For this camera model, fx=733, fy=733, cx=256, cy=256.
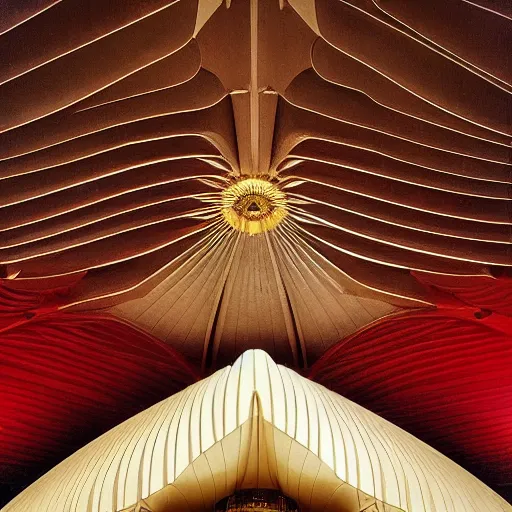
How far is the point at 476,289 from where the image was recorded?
12.4ft

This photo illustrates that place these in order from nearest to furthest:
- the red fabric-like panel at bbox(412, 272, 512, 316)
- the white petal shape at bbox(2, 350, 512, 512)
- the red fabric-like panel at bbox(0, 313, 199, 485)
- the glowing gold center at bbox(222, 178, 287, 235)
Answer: the white petal shape at bbox(2, 350, 512, 512) < the glowing gold center at bbox(222, 178, 287, 235) < the red fabric-like panel at bbox(412, 272, 512, 316) < the red fabric-like panel at bbox(0, 313, 199, 485)

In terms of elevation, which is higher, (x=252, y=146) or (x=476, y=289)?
(x=252, y=146)

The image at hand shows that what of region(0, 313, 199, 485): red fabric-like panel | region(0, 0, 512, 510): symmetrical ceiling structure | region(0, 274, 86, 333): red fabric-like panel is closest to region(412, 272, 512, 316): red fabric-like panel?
region(0, 0, 512, 510): symmetrical ceiling structure

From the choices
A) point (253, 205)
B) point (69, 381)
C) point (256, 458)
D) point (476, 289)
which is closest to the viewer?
point (256, 458)

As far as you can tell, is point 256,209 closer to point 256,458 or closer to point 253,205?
point 253,205

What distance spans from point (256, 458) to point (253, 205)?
1.20 m

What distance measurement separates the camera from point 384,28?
8.04ft

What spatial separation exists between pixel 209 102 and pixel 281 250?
54.9 inches

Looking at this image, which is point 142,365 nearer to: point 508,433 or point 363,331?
point 363,331

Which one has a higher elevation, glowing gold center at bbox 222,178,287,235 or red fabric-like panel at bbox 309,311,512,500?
glowing gold center at bbox 222,178,287,235

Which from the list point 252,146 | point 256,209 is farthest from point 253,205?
point 252,146

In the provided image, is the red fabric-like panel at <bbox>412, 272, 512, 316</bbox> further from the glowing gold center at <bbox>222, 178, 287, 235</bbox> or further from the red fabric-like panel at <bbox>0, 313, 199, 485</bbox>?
the red fabric-like panel at <bbox>0, 313, 199, 485</bbox>

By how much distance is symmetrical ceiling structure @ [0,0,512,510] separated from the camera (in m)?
2.46

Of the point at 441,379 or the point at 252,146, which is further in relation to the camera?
the point at 441,379
